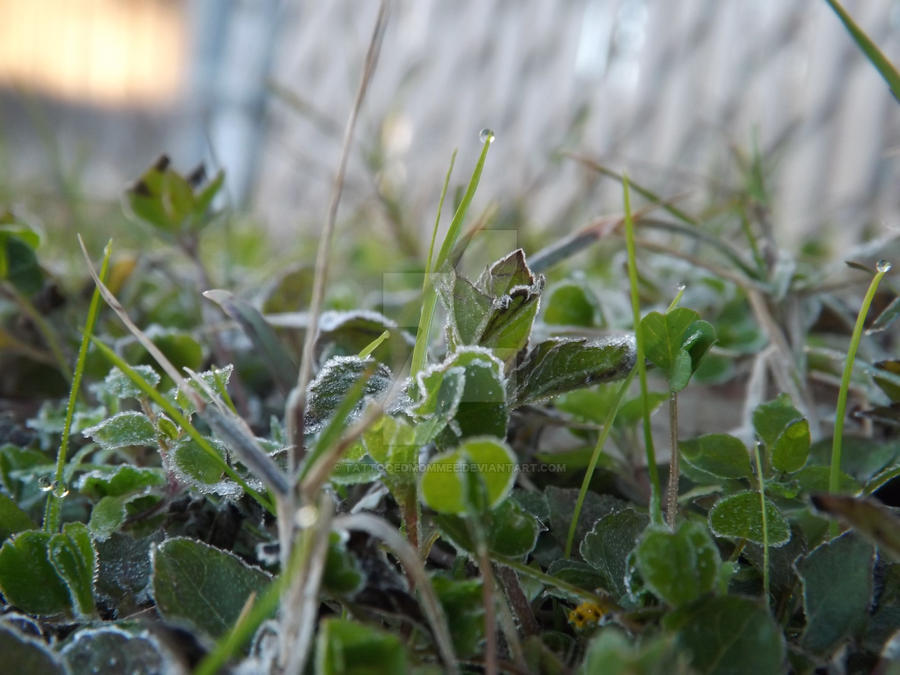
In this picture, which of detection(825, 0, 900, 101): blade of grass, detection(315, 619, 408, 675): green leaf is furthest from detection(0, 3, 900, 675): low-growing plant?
detection(825, 0, 900, 101): blade of grass

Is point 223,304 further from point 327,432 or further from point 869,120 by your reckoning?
point 869,120

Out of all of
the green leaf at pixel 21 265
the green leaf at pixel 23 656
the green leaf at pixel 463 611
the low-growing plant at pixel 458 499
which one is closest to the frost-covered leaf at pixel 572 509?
the low-growing plant at pixel 458 499

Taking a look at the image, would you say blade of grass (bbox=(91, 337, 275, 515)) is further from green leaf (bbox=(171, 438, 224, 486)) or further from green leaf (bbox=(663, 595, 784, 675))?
green leaf (bbox=(663, 595, 784, 675))

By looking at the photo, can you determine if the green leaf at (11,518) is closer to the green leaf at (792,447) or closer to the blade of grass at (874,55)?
the green leaf at (792,447)

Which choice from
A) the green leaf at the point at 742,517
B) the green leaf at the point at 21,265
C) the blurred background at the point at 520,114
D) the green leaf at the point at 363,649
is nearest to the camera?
the green leaf at the point at 363,649

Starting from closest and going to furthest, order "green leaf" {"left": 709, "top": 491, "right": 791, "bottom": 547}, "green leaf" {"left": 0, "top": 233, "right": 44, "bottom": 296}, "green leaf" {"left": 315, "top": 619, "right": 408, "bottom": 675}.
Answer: "green leaf" {"left": 315, "top": 619, "right": 408, "bottom": 675}
"green leaf" {"left": 709, "top": 491, "right": 791, "bottom": 547}
"green leaf" {"left": 0, "top": 233, "right": 44, "bottom": 296}

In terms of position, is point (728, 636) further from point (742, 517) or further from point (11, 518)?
point (11, 518)
